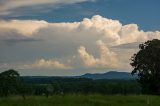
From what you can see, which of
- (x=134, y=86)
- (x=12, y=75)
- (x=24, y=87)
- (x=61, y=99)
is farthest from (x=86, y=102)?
(x=134, y=86)

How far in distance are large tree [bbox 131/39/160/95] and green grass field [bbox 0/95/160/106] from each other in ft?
105

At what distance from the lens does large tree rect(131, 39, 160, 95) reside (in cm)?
6762

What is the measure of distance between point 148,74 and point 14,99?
1589 inches

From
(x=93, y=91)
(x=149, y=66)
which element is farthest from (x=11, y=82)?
(x=149, y=66)

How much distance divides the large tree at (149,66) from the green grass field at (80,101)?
32.0m

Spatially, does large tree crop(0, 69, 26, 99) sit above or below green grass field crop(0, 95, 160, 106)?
above

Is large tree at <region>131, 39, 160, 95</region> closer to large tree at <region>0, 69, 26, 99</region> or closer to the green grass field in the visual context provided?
large tree at <region>0, 69, 26, 99</region>

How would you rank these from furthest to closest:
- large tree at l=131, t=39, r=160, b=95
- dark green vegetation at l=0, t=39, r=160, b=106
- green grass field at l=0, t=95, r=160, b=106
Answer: large tree at l=131, t=39, r=160, b=95 → dark green vegetation at l=0, t=39, r=160, b=106 → green grass field at l=0, t=95, r=160, b=106

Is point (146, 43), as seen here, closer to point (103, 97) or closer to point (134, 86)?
point (134, 86)

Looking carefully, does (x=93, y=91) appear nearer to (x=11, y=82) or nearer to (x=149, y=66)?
(x=11, y=82)

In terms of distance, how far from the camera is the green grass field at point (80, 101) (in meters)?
30.2

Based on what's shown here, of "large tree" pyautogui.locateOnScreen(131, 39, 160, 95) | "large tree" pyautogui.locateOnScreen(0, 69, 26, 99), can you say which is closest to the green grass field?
"large tree" pyautogui.locateOnScreen(0, 69, 26, 99)

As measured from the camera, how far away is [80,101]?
3200 cm

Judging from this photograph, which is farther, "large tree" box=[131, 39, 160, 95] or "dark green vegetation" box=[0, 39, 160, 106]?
"large tree" box=[131, 39, 160, 95]
